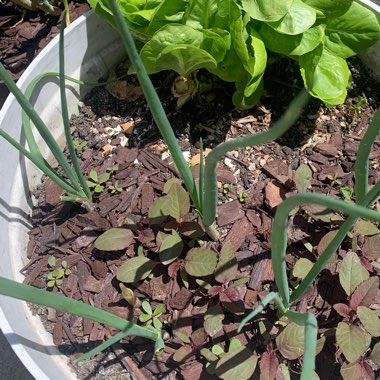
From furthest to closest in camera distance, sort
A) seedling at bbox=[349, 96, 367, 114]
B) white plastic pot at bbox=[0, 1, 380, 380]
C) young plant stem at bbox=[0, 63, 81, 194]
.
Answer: seedling at bbox=[349, 96, 367, 114] → white plastic pot at bbox=[0, 1, 380, 380] → young plant stem at bbox=[0, 63, 81, 194]

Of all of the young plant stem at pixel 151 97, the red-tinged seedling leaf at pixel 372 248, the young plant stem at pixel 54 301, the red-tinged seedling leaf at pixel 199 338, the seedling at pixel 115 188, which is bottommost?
the red-tinged seedling leaf at pixel 199 338

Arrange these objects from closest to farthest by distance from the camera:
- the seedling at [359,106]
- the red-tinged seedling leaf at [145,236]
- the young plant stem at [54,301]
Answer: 1. the young plant stem at [54,301]
2. the red-tinged seedling leaf at [145,236]
3. the seedling at [359,106]

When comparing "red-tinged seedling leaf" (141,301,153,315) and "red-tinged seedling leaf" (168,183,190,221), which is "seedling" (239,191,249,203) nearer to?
"red-tinged seedling leaf" (168,183,190,221)

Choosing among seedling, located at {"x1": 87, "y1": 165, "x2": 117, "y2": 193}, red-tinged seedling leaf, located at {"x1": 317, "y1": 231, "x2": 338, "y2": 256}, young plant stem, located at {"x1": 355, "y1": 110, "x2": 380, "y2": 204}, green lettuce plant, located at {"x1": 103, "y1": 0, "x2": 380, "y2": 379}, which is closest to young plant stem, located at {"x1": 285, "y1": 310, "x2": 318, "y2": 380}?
green lettuce plant, located at {"x1": 103, "y1": 0, "x2": 380, "y2": 379}

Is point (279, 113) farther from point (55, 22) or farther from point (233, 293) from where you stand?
point (55, 22)

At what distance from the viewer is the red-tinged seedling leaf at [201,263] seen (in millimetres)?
741

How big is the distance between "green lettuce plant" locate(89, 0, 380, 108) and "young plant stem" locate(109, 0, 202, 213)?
0.75ft

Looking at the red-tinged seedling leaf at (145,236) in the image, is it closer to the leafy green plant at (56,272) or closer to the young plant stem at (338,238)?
the leafy green plant at (56,272)

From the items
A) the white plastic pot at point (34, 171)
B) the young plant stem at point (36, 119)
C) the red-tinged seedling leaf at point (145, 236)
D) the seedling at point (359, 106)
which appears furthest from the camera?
the seedling at point (359, 106)

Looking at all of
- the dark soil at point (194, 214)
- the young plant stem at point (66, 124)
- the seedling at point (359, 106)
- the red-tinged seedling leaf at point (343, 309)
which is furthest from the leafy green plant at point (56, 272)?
the seedling at point (359, 106)

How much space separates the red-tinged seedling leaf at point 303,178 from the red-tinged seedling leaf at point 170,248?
22 centimetres

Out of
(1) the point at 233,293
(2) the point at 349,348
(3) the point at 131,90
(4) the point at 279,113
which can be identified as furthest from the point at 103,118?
(2) the point at 349,348

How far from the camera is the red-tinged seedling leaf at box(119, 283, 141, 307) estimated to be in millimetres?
730

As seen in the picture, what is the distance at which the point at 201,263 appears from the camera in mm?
746
